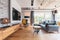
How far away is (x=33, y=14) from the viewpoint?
1477 centimetres

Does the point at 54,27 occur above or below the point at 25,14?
below

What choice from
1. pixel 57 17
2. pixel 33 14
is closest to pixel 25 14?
pixel 33 14

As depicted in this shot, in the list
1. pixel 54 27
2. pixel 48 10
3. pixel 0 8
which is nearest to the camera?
pixel 0 8

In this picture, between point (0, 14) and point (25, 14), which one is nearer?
point (0, 14)

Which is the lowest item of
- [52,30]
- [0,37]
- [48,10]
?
[52,30]

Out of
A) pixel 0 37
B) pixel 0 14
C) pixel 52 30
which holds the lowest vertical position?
pixel 52 30

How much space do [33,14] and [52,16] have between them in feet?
9.40

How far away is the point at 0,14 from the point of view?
2756mm

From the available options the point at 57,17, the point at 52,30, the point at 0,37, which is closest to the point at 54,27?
the point at 52,30

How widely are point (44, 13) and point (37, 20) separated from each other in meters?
1.56

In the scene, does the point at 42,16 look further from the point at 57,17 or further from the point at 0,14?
the point at 0,14

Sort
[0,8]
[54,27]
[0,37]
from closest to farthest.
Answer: [0,37]
[0,8]
[54,27]

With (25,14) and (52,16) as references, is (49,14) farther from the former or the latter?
(25,14)

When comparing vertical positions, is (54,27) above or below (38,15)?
below
